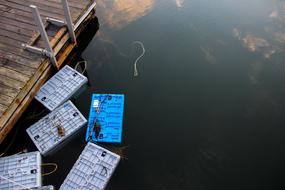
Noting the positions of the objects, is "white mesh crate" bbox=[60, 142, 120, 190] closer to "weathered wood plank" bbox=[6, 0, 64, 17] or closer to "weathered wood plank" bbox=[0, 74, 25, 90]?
"weathered wood plank" bbox=[0, 74, 25, 90]

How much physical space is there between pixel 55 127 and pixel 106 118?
1.93 m

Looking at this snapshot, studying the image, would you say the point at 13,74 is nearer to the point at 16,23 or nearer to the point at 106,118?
the point at 16,23

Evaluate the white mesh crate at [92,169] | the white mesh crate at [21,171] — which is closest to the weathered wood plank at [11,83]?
the white mesh crate at [21,171]

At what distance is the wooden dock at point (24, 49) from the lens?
10319 mm

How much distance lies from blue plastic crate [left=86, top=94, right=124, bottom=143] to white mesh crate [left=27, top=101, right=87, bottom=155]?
531 mm

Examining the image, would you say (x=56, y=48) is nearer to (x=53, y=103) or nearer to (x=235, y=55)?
(x=53, y=103)

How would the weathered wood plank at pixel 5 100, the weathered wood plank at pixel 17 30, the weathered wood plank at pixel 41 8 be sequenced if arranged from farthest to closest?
1. the weathered wood plank at pixel 41 8
2. the weathered wood plank at pixel 17 30
3. the weathered wood plank at pixel 5 100

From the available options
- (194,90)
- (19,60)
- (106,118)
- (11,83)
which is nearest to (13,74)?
(11,83)

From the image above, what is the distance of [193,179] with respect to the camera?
403 inches

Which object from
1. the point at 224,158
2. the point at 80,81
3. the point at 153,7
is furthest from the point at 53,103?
the point at 153,7

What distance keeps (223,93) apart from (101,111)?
18.4 feet

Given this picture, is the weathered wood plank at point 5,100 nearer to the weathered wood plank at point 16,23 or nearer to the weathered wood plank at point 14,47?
the weathered wood plank at point 14,47

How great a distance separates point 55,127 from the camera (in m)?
10.4

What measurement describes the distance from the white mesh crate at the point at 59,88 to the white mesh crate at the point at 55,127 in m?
0.42
